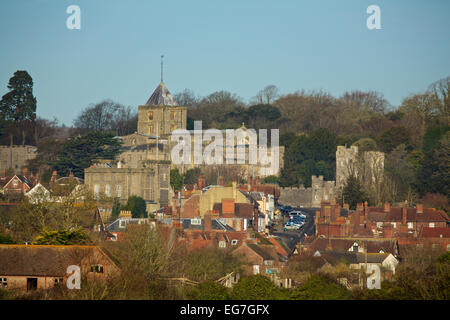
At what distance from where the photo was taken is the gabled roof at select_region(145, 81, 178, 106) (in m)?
80.1

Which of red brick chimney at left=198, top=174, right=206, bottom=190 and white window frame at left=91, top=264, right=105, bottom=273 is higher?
red brick chimney at left=198, top=174, right=206, bottom=190

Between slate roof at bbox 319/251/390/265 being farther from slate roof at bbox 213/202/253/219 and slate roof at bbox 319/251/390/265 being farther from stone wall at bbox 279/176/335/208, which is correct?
stone wall at bbox 279/176/335/208

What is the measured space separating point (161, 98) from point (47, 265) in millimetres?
53001

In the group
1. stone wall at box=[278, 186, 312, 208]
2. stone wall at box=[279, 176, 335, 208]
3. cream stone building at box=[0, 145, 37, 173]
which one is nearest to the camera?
stone wall at box=[279, 176, 335, 208]

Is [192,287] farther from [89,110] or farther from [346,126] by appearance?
[89,110]

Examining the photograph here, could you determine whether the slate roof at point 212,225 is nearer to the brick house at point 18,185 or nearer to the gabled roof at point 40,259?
the gabled roof at point 40,259

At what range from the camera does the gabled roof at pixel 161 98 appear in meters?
80.1

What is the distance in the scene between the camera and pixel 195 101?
308ft

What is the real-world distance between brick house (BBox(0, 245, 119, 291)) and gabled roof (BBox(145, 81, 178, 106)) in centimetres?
5195

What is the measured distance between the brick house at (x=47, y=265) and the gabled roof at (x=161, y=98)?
51.9 m

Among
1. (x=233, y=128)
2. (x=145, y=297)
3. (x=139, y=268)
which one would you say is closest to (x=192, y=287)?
(x=139, y=268)

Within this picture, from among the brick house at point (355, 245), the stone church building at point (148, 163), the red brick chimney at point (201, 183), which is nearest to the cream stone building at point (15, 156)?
the stone church building at point (148, 163)

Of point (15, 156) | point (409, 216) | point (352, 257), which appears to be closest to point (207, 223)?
point (352, 257)

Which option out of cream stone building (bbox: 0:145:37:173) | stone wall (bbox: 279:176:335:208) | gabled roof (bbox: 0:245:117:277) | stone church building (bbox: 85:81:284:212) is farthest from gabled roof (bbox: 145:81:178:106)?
gabled roof (bbox: 0:245:117:277)
